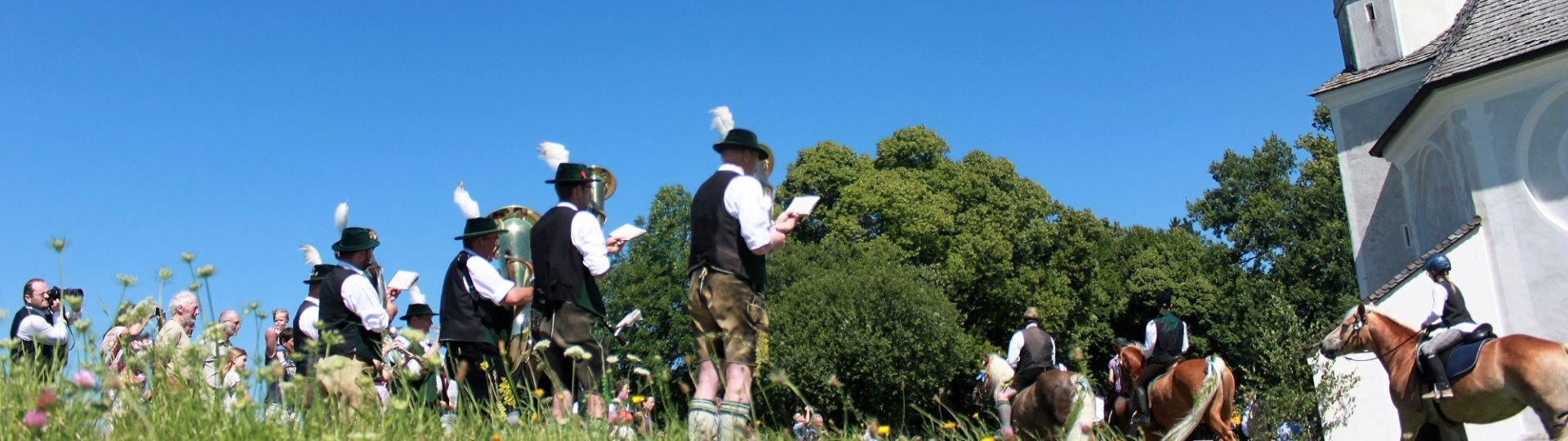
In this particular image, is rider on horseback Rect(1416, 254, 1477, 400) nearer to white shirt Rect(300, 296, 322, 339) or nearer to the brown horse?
the brown horse

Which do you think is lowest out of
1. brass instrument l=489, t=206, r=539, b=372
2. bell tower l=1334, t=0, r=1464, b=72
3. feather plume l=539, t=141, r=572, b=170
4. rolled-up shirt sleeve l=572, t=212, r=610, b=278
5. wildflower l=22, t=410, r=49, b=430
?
wildflower l=22, t=410, r=49, b=430

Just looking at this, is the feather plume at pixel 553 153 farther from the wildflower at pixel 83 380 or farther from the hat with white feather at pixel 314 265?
the wildflower at pixel 83 380

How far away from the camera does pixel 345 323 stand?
671cm

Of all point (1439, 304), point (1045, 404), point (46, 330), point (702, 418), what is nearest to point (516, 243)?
point (46, 330)

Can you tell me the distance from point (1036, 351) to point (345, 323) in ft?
24.7

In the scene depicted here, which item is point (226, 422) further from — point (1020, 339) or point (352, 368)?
point (1020, 339)

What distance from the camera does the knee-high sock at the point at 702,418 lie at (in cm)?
459

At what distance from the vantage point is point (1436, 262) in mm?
10883

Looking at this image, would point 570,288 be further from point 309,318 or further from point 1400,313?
point 1400,313

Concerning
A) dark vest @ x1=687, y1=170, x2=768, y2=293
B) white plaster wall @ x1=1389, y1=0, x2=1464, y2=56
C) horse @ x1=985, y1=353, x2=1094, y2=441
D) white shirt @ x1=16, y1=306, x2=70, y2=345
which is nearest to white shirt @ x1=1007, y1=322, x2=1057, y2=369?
horse @ x1=985, y1=353, x2=1094, y2=441

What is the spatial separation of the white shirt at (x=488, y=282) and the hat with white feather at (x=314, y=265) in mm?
2065

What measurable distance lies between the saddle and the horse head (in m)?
0.75

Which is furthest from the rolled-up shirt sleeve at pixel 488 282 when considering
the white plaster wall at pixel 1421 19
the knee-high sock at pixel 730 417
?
the white plaster wall at pixel 1421 19

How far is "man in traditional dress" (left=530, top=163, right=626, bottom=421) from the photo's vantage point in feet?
20.0
